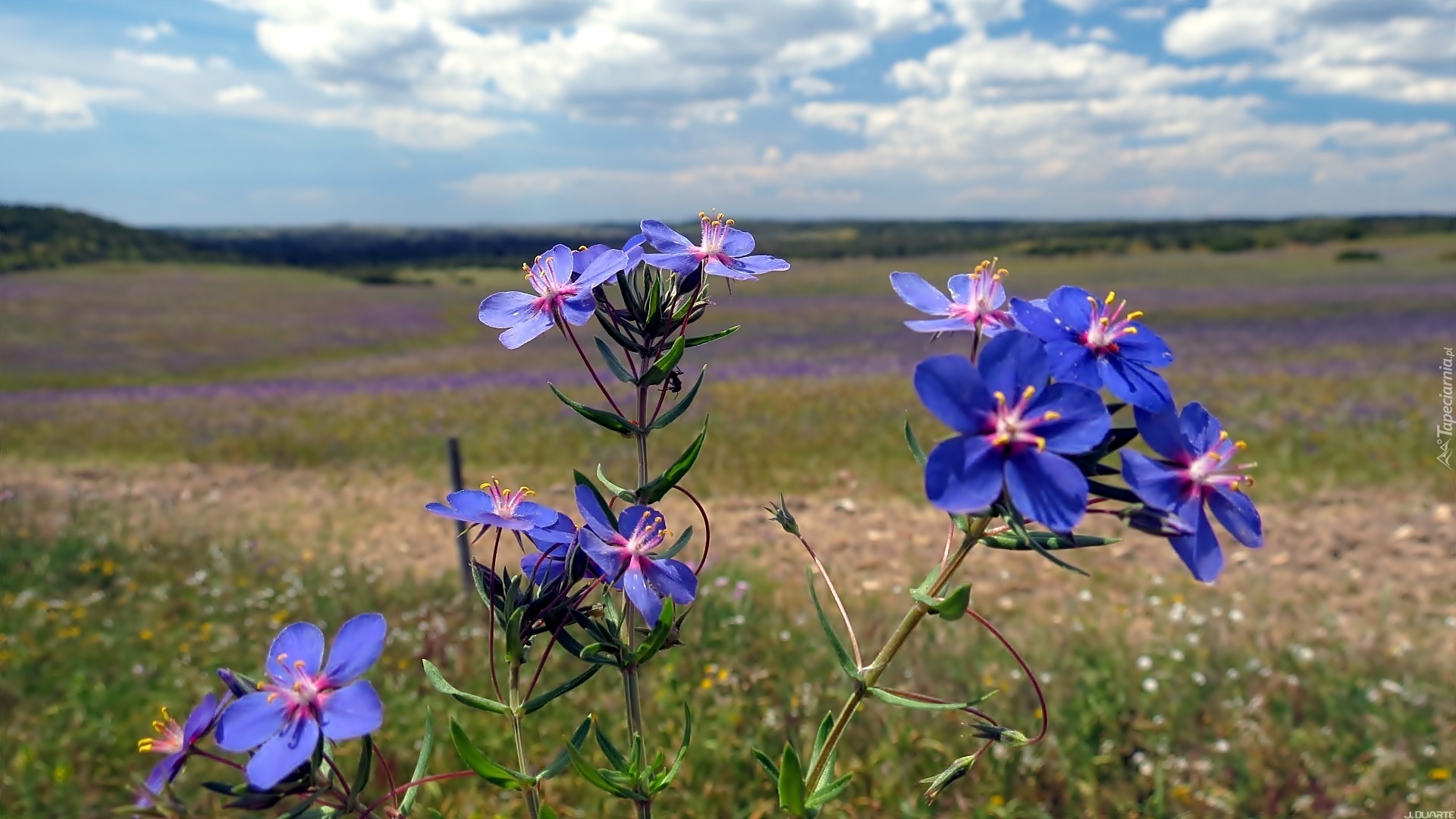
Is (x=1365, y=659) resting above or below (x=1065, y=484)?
below

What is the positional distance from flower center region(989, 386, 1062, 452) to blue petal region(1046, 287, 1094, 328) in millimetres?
205

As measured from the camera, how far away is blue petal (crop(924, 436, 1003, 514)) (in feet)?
3.53

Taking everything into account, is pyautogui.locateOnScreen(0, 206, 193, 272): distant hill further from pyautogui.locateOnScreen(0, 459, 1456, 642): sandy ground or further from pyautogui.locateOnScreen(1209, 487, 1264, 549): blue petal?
pyautogui.locateOnScreen(1209, 487, 1264, 549): blue petal

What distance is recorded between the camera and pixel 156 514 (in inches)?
410

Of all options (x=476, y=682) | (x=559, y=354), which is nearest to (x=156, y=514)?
(x=476, y=682)

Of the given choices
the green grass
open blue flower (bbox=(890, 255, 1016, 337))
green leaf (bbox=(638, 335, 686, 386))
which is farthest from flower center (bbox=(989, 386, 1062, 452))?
the green grass

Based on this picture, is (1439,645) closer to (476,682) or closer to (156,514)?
(476,682)

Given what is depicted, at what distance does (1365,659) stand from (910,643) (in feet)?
9.97

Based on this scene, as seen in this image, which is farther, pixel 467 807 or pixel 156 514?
pixel 156 514

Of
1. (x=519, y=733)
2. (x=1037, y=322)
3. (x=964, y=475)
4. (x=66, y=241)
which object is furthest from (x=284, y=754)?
(x=66, y=241)

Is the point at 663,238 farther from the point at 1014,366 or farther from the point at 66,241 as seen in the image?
the point at 66,241

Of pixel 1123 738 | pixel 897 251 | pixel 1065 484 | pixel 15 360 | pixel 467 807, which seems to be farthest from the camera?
pixel 897 251

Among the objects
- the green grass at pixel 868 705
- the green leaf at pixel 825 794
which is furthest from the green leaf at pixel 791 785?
the green grass at pixel 868 705

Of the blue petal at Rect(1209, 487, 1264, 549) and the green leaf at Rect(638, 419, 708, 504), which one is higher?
the green leaf at Rect(638, 419, 708, 504)
